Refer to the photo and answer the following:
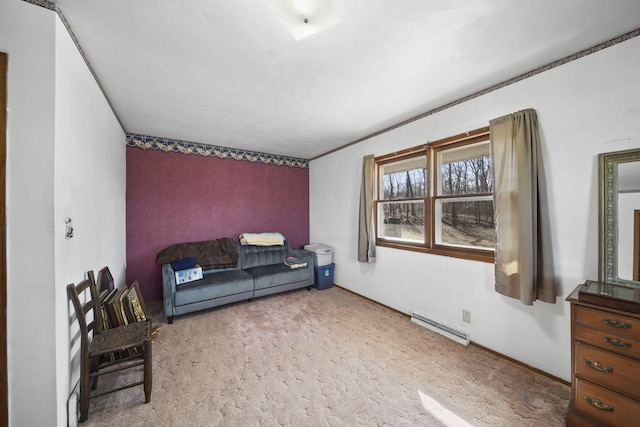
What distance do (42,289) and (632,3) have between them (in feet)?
12.0

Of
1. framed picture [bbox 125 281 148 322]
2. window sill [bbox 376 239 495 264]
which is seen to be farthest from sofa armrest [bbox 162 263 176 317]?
window sill [bbox 376 239 495 264]

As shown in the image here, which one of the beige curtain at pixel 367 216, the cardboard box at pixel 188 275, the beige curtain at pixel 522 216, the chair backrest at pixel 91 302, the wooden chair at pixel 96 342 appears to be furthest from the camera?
the beige curtain at pixel 367 216

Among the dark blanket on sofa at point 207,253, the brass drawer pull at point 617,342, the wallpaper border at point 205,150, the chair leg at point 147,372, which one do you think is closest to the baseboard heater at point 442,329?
the brass drawer pull at point 617,342

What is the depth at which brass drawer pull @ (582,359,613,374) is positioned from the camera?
4.39ft

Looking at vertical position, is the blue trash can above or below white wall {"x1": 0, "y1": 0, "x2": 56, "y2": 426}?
below

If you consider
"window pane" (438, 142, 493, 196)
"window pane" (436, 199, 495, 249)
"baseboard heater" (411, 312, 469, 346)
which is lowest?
"baseboard heater" (411, 312, 469, 346)

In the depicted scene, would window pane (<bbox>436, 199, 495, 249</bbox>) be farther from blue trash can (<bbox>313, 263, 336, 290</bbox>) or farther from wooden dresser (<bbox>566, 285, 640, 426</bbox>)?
blue trash can (<bbox>313, 263, 336, 290</bbox>)

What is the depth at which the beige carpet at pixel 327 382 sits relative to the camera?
1.56 m

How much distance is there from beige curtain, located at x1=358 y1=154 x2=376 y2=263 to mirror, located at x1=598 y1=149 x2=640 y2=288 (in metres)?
2.18

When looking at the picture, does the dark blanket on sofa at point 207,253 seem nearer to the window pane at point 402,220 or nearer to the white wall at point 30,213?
the white wall at point 30,213

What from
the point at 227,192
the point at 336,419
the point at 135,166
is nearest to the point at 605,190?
the point at 336,419

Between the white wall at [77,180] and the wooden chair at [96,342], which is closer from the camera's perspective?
the white wall at [77,180]

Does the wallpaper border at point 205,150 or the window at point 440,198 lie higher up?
the wallpaper border at point 205,150

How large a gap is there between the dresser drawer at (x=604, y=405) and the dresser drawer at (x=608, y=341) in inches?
9.6
